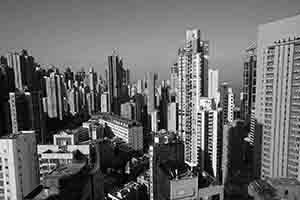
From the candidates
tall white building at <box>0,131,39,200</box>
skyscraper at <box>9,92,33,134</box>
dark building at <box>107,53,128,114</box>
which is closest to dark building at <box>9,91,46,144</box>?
skyscraper at <box>9,92,33,134</box>

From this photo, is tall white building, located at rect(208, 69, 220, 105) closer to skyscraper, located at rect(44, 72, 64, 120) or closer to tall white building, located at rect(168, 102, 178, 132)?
tall white building, located at rect(168, 102, 178, 132)

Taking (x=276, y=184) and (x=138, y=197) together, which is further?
(x=138, y=197)

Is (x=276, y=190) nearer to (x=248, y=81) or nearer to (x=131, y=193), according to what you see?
(x=131, y=193)

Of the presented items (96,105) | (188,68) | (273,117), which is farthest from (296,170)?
(96,105)

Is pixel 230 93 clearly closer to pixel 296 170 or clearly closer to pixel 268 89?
pixel 268 89

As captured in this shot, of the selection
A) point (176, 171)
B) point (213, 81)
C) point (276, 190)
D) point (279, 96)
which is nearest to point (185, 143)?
point (213, 81)
